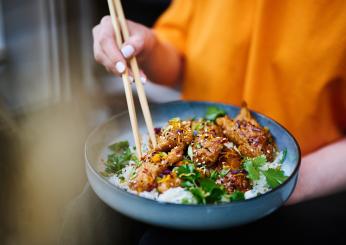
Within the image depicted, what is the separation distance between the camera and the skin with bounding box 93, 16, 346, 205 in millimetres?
1015

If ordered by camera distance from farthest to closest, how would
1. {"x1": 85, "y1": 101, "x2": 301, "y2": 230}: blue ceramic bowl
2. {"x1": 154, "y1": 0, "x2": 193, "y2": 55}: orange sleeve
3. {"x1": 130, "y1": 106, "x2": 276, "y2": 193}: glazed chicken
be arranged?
{"x1": 154, "y1": 0, "x2": 193, "y2": 55}: orange sleeve
{"x1": 130, "y1": 106, "x2": 276, "y2": 193}: glazed chicken
{"x1": 85, "y1": 101, "x2": 301, "y2": 230}: blue ceramic bowl

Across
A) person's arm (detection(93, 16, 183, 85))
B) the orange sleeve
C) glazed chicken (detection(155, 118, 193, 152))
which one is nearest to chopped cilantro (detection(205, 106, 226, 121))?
glazed chicken (detection(155, 118, 193, 152))

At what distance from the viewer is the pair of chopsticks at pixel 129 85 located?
0.92m

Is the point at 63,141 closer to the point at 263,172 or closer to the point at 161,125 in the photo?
the point at 161,125

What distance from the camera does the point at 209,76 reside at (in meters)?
1.38

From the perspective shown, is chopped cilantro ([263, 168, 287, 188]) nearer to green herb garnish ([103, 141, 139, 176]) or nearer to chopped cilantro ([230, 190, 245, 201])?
chopped cilantro ([230, 190, 245, 201])

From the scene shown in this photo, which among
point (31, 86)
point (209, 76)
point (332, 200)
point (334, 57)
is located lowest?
point (31, 86)

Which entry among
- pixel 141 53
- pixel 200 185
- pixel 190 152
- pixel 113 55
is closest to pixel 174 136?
pixel 190 152

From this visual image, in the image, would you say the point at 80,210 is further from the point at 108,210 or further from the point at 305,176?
the point at 305,176

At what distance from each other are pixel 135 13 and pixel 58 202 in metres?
1.56

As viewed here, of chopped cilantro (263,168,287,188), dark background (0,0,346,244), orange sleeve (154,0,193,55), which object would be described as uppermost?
orange sleeve (154,0,193,55)

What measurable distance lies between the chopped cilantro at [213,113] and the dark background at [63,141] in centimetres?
27

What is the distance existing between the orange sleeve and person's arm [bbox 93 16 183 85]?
7 cm

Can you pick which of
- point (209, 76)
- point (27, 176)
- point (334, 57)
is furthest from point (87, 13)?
point (334, 57)
